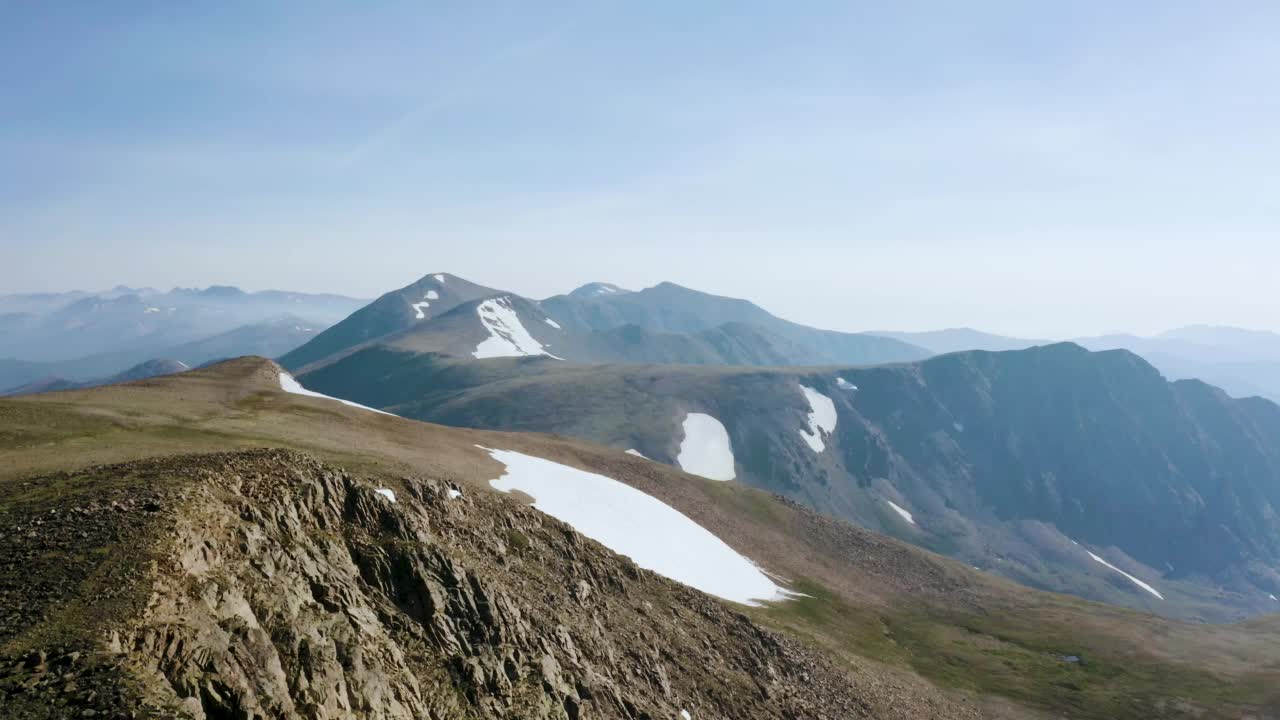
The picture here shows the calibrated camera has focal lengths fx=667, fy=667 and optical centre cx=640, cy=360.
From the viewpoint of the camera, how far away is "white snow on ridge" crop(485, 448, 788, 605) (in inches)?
2406

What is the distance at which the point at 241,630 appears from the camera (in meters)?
19.5

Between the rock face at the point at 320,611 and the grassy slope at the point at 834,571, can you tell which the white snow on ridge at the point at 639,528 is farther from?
the rock face at the point at 320,611

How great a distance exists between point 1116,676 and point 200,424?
9522 cm

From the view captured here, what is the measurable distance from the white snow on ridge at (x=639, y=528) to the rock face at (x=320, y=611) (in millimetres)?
15895

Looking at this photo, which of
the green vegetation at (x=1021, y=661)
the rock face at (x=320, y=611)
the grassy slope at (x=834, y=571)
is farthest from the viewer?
the green vegetation at (x=1021, y=661)

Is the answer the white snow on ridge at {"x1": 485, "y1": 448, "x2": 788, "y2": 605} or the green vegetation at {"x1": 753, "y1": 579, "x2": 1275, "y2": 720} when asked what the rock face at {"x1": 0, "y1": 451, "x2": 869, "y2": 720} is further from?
the green vegetation at {"x1": 753, "y1": 579, "x2": 1275, "y2": 720}

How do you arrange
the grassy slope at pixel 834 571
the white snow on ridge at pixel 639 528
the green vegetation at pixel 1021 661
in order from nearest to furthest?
the grassy slope at pixel 834 571
the white snow on ridge at pixel 639 528
the green vegetation at pixel 1021 661

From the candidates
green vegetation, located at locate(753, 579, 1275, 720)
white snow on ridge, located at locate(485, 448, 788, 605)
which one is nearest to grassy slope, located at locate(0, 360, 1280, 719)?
green vegetation, located at locate(753, 579, 1275, 720)

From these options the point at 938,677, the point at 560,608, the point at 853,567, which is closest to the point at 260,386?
the point at 560,608

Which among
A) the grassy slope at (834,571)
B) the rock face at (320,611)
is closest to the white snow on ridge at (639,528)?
the grassy slope at (834,571)

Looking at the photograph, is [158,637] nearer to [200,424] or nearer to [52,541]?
[52,541]

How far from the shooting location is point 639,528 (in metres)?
67.8

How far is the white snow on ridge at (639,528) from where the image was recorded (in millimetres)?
61125

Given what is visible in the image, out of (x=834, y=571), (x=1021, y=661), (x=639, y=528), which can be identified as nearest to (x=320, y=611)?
(x=639, y=528)
